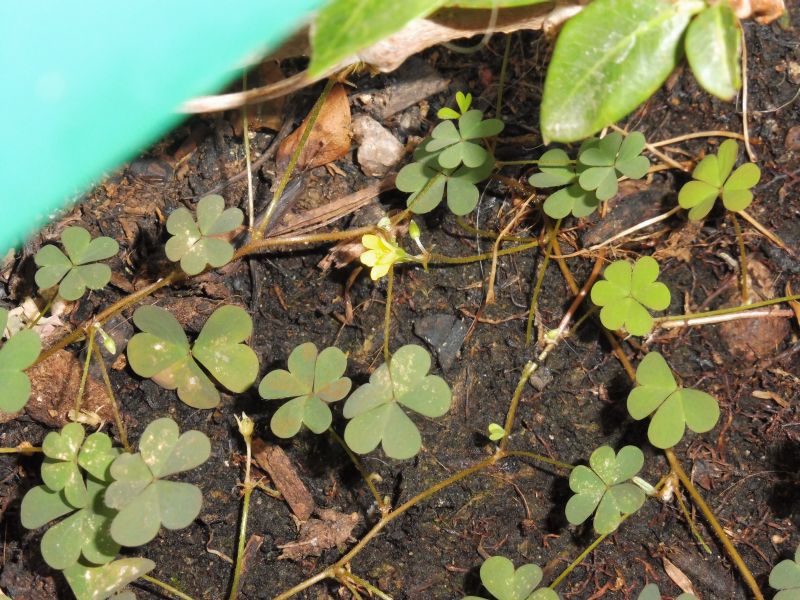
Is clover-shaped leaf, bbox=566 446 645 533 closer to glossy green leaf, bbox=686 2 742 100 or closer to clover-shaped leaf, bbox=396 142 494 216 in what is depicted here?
clover-shaped leaf, bbox=396 142 494 216

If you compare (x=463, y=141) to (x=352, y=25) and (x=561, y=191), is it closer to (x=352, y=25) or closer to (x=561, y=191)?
(x=561, y=191)

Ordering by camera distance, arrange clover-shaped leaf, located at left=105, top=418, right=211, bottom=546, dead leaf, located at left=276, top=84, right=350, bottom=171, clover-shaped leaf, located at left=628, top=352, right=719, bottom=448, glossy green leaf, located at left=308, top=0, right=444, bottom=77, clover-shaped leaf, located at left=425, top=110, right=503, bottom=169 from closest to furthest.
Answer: glossy green leaf, located at left=308, top=0, right=444, bottom=77, clover-shaped leaf, located at left=105, top=418, right=211, bottom=546, clover-shaped leaf, located at left=628, top=352, right=719, bottom=448, clover-shaped leaf, located at left=425, top=110, right=503, bottom=169, dead leaf, located at left=276, top=84, right=350, bottom=171

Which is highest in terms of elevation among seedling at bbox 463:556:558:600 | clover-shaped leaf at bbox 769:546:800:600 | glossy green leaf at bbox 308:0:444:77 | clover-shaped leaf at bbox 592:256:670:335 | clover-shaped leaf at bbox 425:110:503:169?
glossy green leaf at bbox 308:0:444:77

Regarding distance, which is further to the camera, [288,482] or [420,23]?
[288,482]

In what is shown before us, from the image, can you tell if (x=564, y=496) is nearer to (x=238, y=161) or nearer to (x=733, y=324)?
(x=733, y=324)

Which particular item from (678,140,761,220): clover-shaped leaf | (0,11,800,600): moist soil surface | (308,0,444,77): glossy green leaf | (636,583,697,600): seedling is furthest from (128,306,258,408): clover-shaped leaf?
(678,140,761,220): clover-shaped leaf

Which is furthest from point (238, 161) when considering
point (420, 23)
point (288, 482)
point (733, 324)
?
point (733, 324)
